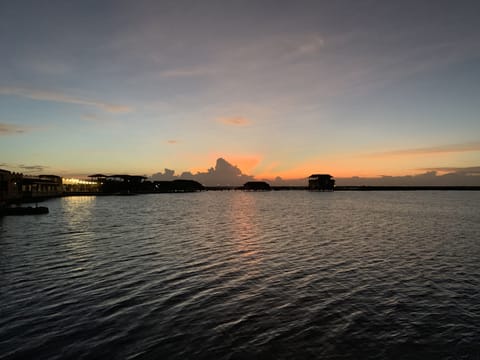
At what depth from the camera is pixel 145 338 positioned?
41.3ft

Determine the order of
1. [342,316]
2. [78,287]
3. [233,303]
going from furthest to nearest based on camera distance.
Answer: [78,287]
[233,303]
[342,316]

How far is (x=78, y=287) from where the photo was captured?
62.6 feet

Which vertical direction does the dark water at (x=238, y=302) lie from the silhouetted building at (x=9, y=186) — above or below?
below

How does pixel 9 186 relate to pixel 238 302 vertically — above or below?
above

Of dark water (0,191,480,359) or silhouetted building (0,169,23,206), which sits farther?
silhouetted building (0,169,23,206)

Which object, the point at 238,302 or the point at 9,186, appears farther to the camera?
the point at 9,186

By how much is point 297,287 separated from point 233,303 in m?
4.83

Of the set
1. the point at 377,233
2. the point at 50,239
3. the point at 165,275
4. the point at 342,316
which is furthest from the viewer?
the point at 377,233

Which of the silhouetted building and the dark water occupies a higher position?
the silhouetted building

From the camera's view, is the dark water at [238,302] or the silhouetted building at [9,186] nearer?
the dark water at [238,302]

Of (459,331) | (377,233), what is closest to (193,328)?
(459,331)

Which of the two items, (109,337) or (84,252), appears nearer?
(109,337)

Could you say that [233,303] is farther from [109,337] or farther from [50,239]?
[50,239]

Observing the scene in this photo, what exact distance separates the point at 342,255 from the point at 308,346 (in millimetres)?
18242
